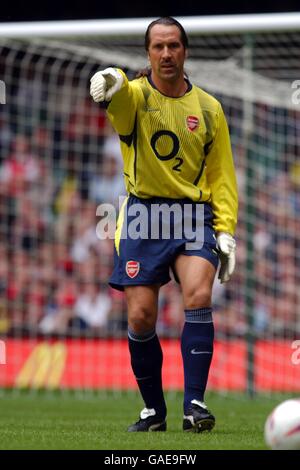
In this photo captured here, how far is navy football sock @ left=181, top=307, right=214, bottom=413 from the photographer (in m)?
6.21

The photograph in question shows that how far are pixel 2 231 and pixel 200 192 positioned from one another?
23.2 ft

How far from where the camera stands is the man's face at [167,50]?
6281 mm

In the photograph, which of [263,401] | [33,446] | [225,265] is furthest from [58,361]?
[33,446]

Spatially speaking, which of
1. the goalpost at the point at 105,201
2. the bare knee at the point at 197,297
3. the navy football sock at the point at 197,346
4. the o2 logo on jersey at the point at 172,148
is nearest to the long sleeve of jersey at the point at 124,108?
the o2 logo on jersey at the point at 172,148

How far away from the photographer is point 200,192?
645 centimetres

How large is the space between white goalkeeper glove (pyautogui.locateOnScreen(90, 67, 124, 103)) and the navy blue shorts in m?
0.68

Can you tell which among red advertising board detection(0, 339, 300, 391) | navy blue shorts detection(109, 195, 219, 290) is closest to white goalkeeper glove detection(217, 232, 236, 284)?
navy blue shorts detection(109, 195, 219, 290)

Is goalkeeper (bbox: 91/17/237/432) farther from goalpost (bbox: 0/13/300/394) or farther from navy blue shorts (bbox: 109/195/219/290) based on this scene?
goalpost (bbox: 0/13/300/394)

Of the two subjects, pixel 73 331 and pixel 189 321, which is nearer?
pixel 189 321

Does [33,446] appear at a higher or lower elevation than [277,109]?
lower

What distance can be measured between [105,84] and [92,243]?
743 centimetres

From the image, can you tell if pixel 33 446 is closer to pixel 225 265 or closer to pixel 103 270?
pixel 225 265

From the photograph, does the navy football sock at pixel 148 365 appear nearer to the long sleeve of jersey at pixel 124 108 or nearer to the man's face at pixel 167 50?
the long sleeve of jersey at pixel 124 108

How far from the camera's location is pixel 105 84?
6051 mm
